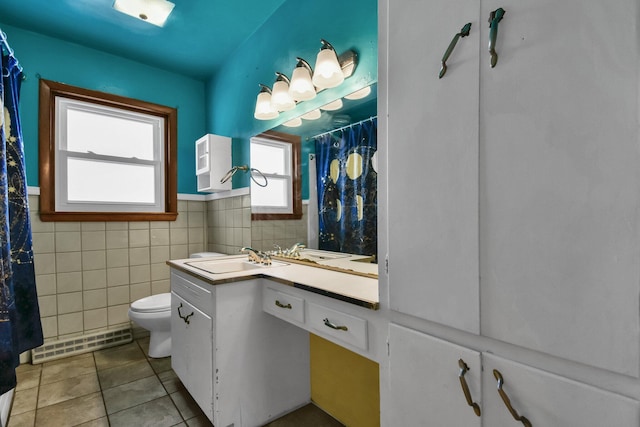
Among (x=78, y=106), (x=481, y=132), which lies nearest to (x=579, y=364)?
(x=481, y=132)

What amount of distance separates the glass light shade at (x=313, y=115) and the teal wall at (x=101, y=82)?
1628 mm

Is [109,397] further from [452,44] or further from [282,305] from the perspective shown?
[452,44]

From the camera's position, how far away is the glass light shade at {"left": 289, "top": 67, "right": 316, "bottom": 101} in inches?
71.2

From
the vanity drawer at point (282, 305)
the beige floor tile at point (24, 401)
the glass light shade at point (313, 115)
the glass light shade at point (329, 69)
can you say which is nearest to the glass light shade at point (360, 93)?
the glass light shade at point (329, 69)

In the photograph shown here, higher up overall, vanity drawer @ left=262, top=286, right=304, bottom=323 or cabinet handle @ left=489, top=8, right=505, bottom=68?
cabinet handle @ left=489, top=8, right=505, bottom=68

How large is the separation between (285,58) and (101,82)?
1667 mm

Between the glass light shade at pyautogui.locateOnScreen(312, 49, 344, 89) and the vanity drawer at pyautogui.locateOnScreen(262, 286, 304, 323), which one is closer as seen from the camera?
the vanity drawer at pyautogui.locateOnScreen(262, 286, 304, 323)

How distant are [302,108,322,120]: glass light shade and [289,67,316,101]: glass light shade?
9cm

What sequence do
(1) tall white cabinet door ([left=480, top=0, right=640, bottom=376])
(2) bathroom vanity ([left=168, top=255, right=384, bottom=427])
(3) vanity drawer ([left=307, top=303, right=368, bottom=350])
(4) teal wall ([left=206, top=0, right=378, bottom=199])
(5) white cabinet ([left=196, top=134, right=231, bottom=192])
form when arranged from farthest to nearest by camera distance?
(5) white cabinet ([left=196, top=134, right=231, bottom=192]), (4) teal wall ([left=206, top=0, right=378, bottom=199]), (2) bathroom vanity ([left=168, top=255, right=384, bottom=427]), (3) vanity drawer ([left=307, top=303, right=368, bottom=350]), (1) tall white cabinet door ([left=480, top=0, right=640, bottom=376])

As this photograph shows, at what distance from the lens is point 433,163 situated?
2.65 ft

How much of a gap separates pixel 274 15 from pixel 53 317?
285 cm

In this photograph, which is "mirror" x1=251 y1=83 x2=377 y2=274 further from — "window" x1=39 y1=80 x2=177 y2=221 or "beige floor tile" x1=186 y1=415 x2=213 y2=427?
"window" x1=39 y1=80 x2=177 y2=221

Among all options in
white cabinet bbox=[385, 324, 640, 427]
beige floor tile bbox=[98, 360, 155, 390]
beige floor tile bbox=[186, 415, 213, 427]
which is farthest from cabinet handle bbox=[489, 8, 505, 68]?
beige floor tile bbox=[98, 360, 155, 390]

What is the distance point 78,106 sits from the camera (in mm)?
2510
